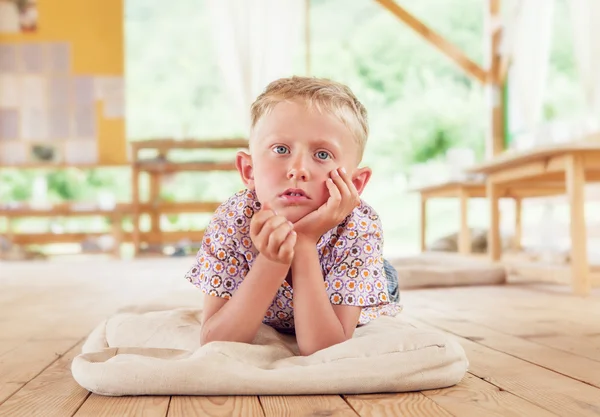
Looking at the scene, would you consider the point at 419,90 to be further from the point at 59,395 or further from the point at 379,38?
the point at 59,395

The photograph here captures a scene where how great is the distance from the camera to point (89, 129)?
7.36 meters

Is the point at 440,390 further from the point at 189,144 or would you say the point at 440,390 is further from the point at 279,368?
the point at 189,144

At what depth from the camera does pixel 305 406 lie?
1020mm

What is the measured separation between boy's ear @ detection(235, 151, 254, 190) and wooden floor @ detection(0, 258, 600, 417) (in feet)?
1.54

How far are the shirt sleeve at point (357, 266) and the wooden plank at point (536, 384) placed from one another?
0.82 ft

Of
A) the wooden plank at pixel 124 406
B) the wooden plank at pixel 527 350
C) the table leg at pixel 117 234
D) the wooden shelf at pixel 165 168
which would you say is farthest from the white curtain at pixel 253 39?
the wooden plank at pixel 124 406

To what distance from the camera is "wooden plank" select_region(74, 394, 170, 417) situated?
0.98m

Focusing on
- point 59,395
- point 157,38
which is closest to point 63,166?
point 157,38

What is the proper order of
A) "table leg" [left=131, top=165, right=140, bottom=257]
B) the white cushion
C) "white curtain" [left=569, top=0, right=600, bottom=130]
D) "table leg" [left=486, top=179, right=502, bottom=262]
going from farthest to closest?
"table leg" [left=131, top=165, right=140, bottom=257] → "white curtain" [left=569, top=0, right=600, bottom=130] → "table leg" [left=486, top=179, right=502, bottom=262] → the white cushion

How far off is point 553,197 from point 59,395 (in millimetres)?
5127

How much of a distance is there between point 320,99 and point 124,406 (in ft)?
2.11

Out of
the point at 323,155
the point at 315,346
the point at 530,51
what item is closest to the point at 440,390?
the point at 315,346

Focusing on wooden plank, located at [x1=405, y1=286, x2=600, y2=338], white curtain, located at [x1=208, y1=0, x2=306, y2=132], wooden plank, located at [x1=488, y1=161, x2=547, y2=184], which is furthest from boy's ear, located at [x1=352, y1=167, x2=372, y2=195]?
white curtain, located at [x1=208, y1=0, x2=306, y2=132]

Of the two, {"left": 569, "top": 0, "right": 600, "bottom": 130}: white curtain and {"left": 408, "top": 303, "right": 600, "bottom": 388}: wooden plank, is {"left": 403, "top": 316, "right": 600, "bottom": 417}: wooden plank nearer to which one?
{"left": 408, "top": 303, "right": 600, "bottom": 388}: wooden plank
